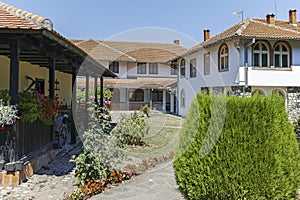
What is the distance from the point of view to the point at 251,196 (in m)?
3.16

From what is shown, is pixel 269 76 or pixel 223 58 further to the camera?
pixel 223 58

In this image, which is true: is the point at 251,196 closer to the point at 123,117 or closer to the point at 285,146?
the point at 285,146

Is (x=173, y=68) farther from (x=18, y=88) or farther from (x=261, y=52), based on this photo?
(x=18, y=88)

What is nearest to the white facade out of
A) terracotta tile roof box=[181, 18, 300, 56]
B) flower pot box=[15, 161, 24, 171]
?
terracotta tile roof box=[181, 18, 300, 56]

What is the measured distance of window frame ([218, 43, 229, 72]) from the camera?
59.5 feet

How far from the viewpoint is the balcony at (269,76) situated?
1669 centimetres

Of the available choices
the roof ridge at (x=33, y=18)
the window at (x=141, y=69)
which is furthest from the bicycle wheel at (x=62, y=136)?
the window at (x=141, y=69)

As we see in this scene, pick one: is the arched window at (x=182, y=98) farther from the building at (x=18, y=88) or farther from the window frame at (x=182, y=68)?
the building at (x=18, y=88)

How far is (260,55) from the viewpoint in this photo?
17078mm

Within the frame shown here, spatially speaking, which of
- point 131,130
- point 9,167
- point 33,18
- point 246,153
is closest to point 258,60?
point 131,130

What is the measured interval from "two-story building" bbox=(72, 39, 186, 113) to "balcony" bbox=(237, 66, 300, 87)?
11718 mm

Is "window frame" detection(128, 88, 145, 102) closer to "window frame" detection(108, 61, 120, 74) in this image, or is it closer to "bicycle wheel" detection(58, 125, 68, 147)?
"window frame" detection(108, 61, 120, 74)

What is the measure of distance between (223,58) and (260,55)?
2.51m

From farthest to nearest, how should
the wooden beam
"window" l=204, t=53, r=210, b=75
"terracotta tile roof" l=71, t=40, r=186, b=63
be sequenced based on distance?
"terracotta tile roof" l=71, t=40, r=186, b=63 → "window" l=204, t=53, r=210, b=75 → the wooden beam
